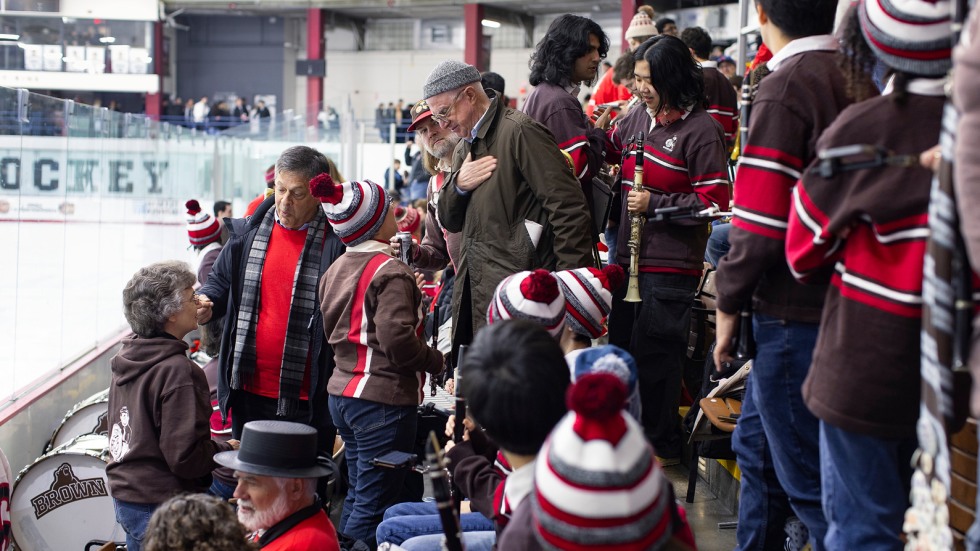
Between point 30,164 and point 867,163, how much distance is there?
16.7ft

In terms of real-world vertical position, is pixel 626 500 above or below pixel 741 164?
below

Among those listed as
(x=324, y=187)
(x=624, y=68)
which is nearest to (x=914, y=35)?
(x=324, y=187)

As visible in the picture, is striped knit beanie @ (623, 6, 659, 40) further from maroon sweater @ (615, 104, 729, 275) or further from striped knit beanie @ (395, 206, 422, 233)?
maroon sweater @ (615, 104, 729, 275)

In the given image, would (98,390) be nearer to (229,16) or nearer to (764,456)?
(764,456)

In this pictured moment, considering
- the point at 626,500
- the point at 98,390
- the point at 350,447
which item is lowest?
the point at 98,390

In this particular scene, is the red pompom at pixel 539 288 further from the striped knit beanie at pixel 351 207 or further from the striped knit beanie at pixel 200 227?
the striped knit beanie at pixel 200 227

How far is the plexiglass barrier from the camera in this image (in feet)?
18.1

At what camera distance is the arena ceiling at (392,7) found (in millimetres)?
29969

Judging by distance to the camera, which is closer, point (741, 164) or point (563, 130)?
point (741, 164)

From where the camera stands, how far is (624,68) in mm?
6523

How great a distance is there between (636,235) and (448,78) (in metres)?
0.99

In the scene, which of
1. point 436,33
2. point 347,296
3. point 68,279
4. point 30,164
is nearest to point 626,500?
point 347,296

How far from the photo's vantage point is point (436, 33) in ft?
114

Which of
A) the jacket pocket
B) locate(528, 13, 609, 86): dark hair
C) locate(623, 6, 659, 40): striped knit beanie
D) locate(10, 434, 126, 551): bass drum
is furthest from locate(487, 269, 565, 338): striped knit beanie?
locate(623, 6, 659, 40): striped knit beanie
